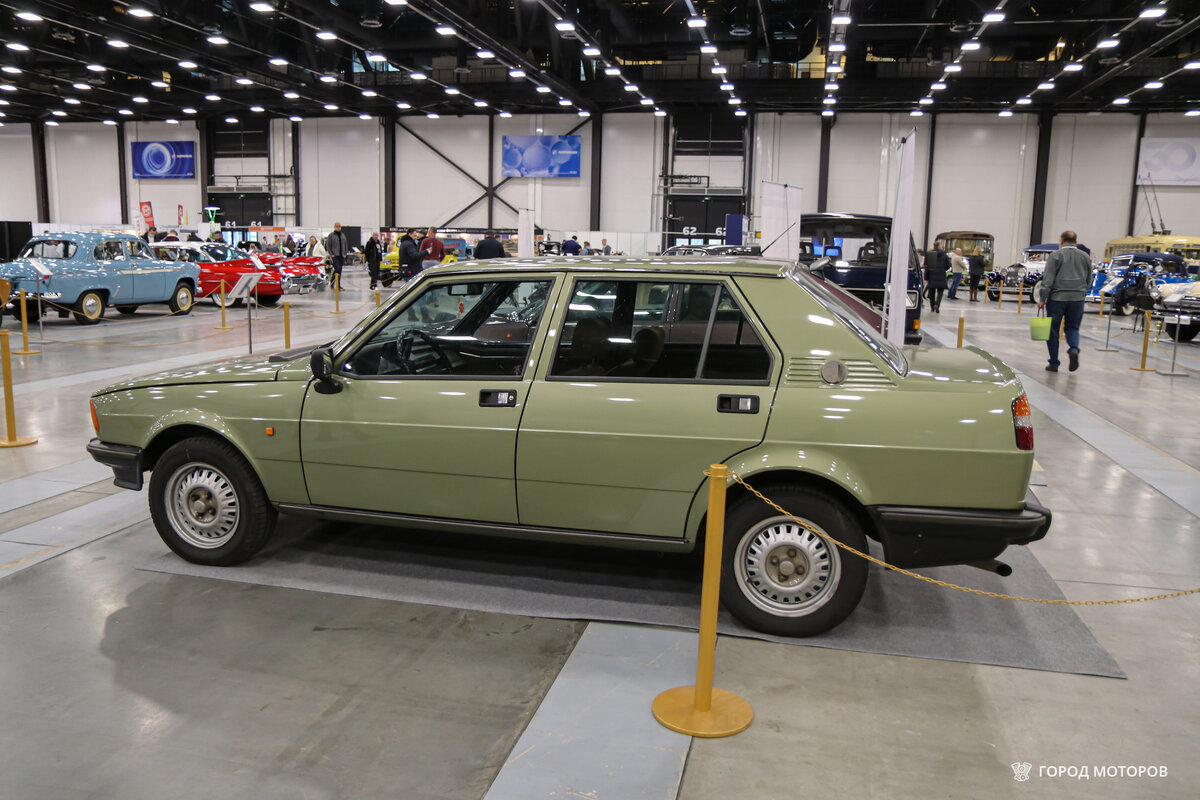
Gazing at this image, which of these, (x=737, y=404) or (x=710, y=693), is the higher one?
(x=737, y=404)

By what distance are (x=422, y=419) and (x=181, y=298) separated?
18.3m

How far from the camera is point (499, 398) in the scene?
13.8 feet

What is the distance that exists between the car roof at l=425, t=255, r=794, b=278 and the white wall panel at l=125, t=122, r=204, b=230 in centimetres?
4212

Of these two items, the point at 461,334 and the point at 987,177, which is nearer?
the point at 461,334

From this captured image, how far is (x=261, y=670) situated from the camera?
369 centimetres

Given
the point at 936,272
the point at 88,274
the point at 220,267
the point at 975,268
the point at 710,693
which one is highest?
the point at 975,268

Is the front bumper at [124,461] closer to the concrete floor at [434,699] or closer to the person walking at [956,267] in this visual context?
the concrete floor at [434,699]

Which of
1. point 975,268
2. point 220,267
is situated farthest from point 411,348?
point 975,268

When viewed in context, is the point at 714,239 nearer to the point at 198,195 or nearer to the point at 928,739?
the point at 198,195

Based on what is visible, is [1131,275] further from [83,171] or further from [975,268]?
[83,171]

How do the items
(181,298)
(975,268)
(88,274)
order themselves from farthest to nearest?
(975,268), (181,298), (88,274)

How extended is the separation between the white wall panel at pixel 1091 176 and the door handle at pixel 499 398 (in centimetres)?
3471

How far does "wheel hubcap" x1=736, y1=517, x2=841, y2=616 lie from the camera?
3.92 m

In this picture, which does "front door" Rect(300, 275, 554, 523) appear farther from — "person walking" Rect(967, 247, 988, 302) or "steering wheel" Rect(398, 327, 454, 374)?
"person walking" Rect(967, 247, 988, 302)
